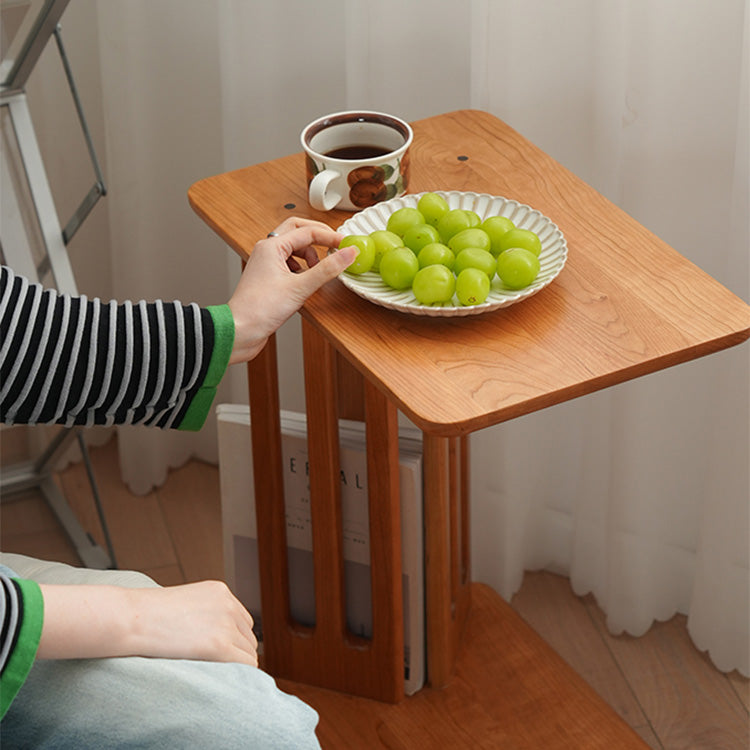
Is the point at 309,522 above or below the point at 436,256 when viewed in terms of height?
below

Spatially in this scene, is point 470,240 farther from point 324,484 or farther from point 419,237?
point 324,484

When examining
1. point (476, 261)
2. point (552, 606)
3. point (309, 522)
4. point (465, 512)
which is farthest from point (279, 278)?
A: point (552, 606)

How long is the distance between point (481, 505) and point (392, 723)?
0.40m

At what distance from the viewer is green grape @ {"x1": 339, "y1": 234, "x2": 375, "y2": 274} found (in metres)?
1.03

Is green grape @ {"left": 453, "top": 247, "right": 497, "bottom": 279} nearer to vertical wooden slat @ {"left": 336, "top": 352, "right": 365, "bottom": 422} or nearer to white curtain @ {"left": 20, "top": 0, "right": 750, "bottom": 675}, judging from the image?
vertical wooden slat @ {"left": 336, "top": 352, "right": 365, "bottom": 422}

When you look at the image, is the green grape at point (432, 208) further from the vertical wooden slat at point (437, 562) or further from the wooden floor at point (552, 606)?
the wooden floor at point (552, 606)

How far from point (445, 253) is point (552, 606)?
905 millimetres

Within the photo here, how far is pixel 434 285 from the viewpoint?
980 millimetres

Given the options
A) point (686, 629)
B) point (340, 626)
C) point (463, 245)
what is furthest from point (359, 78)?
point (686, 629)

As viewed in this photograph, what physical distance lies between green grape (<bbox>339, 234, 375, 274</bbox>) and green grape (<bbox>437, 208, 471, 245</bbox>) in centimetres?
8

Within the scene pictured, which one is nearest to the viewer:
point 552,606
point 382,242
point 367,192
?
point 382,242

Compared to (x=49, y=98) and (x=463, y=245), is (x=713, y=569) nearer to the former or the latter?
(x=463, y=245)

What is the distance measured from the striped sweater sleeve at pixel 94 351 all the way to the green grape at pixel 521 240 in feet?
0.85

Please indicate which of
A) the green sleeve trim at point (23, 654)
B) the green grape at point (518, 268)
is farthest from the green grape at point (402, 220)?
the green sleeve trim at point (23, 654)
